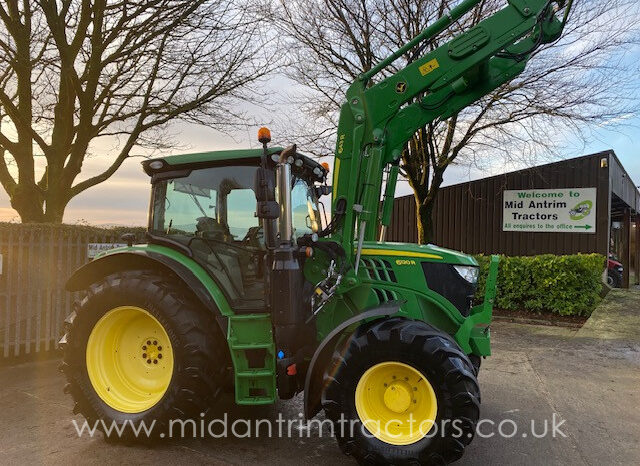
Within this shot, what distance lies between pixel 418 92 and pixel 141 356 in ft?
10.7

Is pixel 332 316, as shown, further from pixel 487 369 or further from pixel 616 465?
pixel 487 369

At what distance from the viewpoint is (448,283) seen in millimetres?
3666

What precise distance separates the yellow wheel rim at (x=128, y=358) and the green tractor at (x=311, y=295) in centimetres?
1


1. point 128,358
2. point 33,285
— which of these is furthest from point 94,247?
point 128,358

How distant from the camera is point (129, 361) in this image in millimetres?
3869

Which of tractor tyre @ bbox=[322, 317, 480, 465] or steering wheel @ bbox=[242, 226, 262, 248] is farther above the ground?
steering wheel @ bbox=[242, 226, 262, 248]

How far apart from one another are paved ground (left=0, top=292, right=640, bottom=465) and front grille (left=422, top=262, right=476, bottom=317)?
1.11 metres

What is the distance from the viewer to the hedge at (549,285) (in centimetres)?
888

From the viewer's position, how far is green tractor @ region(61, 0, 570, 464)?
303 cm

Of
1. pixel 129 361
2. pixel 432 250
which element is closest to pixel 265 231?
pixel 432 250

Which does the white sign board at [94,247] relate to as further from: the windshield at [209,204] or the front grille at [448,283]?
the front grille at [448,283]

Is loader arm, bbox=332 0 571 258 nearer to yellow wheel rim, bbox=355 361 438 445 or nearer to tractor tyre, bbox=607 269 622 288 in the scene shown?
yellow wheel rim, bbox=355 361 438 445

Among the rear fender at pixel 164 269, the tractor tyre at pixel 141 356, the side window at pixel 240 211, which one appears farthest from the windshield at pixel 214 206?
Answer: the tractor tyre at pixel 141 356

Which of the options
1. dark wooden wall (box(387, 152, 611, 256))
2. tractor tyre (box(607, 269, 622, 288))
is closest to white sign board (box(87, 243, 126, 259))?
dark wooden wall (box(387, 152, 611, 256))
